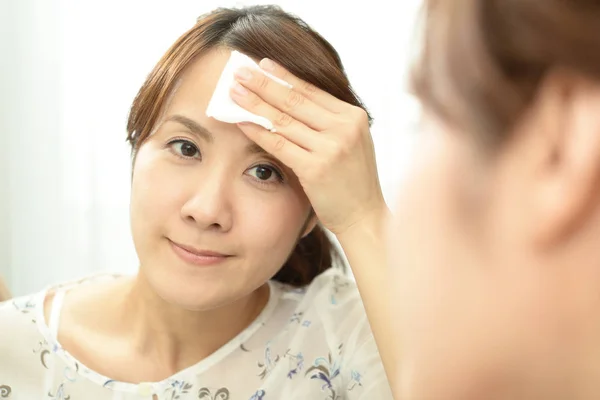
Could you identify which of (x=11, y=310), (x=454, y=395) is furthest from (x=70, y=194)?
(x=454, y=395)

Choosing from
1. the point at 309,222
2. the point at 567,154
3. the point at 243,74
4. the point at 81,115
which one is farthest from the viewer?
the point at 81,115

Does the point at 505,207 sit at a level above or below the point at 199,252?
above

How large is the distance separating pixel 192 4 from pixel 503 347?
1436 millimetres

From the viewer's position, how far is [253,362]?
104 centimetres

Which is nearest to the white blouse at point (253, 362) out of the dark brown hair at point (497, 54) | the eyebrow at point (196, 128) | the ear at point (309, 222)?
the ear at point (309, 222)

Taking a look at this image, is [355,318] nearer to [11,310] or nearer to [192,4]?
[11,310]

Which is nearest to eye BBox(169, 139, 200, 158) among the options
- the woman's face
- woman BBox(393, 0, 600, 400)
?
the woman's face

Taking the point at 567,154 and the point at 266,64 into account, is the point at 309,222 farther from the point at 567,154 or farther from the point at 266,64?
the point at 567,154

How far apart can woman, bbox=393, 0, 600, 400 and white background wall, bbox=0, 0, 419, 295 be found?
1176mm

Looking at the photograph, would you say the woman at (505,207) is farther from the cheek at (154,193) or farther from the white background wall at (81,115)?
the white background wall at (81,115)

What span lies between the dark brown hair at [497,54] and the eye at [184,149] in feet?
1.79

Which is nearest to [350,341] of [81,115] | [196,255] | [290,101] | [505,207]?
[196,255]

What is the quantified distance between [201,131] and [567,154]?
1.96 ft

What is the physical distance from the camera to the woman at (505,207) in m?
0.34
